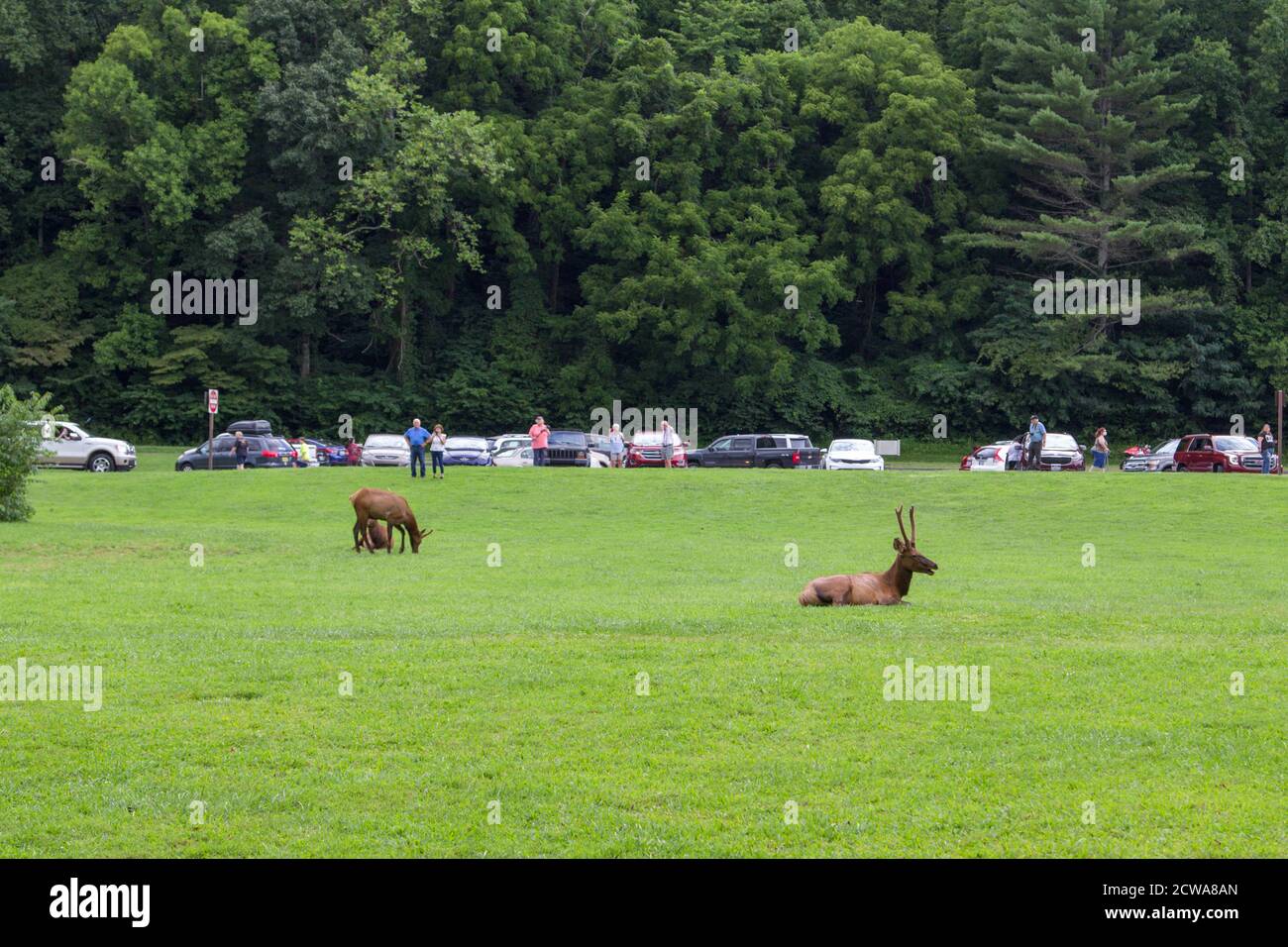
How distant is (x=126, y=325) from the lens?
61625mm

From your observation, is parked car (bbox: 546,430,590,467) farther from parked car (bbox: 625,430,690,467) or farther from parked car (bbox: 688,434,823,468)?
parked car (bbox: 688,434,823,468)

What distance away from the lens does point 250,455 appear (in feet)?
163

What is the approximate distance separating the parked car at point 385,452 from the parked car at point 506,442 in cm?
→ 309

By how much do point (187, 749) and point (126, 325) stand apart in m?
55.5

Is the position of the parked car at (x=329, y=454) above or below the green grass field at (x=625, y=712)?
above

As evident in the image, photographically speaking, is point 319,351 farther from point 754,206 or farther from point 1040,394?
point 1040,394

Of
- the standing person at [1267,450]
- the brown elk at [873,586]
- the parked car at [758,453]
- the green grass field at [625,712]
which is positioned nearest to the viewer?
Answer: the green grass field at [625,712]

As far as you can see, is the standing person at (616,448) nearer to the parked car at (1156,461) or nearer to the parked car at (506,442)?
the parked car at (506,442)

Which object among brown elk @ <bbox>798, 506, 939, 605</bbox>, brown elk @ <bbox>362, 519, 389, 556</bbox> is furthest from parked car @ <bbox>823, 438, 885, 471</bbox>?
brown elk @ <bbox>798, 506, 939, 605</bbox>

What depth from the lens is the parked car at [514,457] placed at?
167 feet

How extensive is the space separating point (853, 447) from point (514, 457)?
11.9 m

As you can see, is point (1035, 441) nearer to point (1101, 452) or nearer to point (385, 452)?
point (1101, 452)

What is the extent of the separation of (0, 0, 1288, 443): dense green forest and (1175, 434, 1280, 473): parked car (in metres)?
10.3

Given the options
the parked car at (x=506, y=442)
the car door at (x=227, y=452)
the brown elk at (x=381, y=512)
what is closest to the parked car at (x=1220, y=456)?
the parked car at (x=506, y=442)
